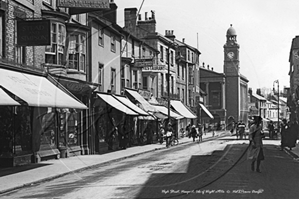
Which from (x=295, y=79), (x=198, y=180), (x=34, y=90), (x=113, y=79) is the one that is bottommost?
(x=198, y=180)

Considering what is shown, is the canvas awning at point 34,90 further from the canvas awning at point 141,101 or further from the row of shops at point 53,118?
the canvas awning at point 141,101

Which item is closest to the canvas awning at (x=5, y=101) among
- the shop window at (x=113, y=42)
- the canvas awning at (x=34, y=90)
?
the canvas awning at (x=34, y=90)

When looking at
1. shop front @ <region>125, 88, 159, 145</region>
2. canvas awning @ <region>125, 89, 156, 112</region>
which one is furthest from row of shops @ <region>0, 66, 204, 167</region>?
shop front @ <region>125, 88, 159, 145</region>

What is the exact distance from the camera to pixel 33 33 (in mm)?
18594

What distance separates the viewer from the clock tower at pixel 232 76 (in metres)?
4.35

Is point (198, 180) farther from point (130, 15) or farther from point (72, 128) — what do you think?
point (72, 128)

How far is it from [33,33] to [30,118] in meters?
4.16

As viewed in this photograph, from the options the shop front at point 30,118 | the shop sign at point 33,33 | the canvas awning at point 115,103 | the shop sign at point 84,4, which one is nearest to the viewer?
the shop front at point 30,118

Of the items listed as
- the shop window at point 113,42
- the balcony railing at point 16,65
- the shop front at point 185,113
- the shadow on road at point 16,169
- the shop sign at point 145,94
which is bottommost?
the shadow on road at point 16,169

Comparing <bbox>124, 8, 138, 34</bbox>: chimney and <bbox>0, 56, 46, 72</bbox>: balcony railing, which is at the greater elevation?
<bbox>124, 8, 138, 34</bbox>: chimney

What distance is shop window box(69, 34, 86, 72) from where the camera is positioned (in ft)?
79.7

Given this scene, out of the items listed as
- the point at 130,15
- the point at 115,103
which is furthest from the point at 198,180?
the point at 115,103

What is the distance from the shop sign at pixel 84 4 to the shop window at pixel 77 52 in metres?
2.36

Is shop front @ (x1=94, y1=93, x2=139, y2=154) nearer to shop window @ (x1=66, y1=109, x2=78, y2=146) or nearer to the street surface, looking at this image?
shop window @ (x1=66, y1=109, x2=78, y2=146)
